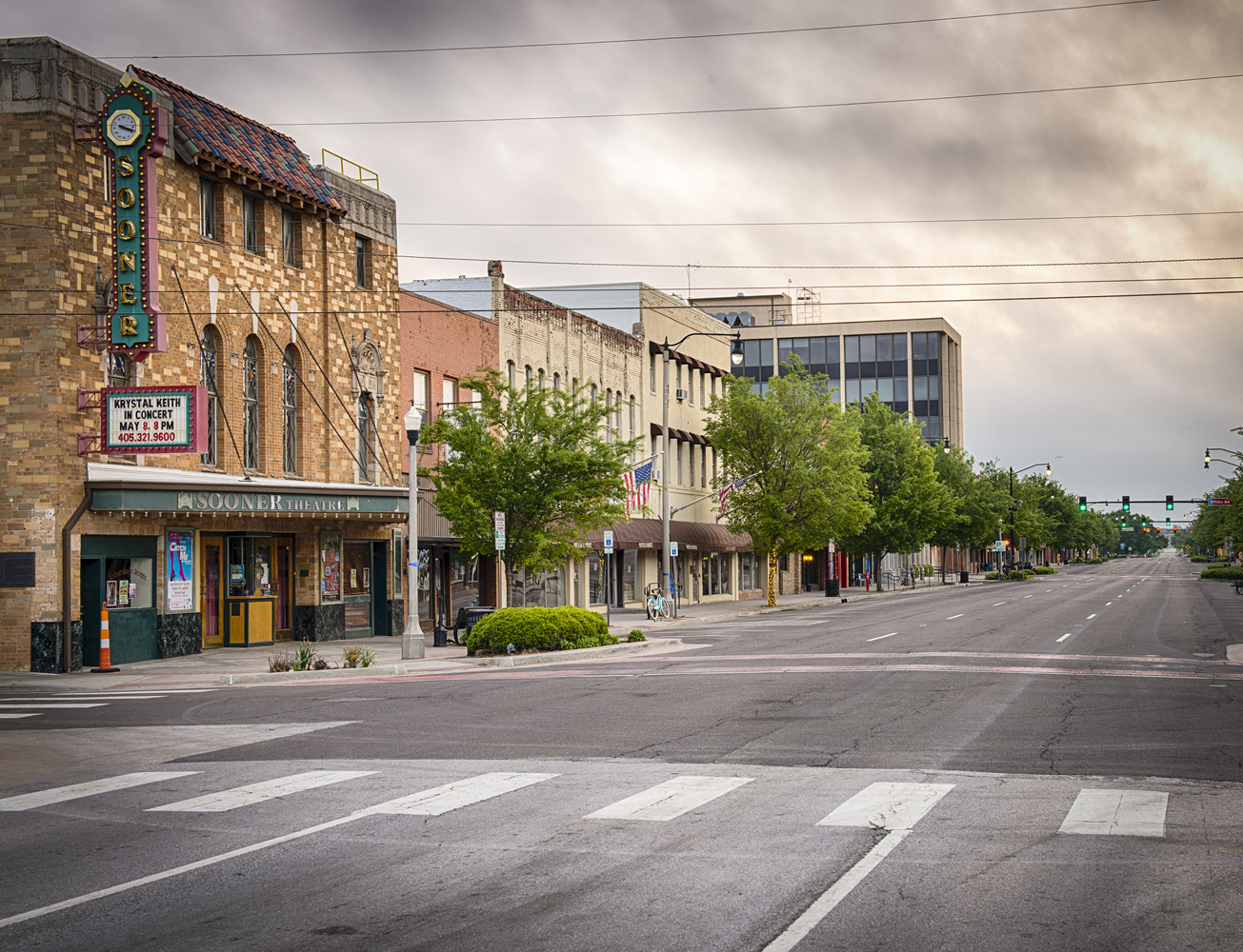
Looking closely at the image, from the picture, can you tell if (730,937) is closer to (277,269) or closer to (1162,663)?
(1162,663)

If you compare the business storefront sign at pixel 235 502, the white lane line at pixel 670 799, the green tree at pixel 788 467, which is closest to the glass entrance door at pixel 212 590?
the business storefront sign at pixel 235 502

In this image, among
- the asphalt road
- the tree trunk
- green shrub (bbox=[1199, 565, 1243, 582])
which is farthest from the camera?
green shrub (bbox=[1199, 565, 1243, 582])

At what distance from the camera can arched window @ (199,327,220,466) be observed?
2850cm

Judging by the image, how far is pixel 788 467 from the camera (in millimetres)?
54281

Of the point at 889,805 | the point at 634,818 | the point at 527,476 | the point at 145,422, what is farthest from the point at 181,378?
the point at 889,805

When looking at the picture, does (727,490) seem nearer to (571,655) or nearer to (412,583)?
(571,655)

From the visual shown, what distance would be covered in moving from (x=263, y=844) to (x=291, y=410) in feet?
79.1

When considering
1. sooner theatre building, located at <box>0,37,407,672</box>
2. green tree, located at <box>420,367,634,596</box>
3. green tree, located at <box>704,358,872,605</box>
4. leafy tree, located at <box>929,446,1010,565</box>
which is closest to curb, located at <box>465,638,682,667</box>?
green tree, located at <box>420,367,634,596</box>

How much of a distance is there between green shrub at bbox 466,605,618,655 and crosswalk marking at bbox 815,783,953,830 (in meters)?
16.8

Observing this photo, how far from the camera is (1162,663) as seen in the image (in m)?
23.0

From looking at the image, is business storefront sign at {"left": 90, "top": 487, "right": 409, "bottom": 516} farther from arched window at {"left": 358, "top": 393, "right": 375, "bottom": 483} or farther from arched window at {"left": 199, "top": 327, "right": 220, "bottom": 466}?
arched window at {"left": 358, "top": 393, "right": 375, "bottom": 483}

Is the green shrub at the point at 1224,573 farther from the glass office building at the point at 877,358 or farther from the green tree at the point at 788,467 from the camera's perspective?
the green tree at the point at 788,467

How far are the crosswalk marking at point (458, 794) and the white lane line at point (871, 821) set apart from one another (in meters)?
2.88

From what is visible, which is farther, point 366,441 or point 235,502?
point 366,441
